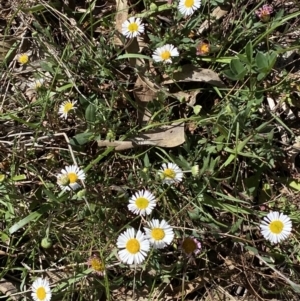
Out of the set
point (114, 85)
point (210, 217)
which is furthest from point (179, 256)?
point (114, 85)

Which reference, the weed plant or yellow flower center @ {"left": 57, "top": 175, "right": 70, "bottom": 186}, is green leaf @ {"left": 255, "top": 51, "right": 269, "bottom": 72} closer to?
the weed plant

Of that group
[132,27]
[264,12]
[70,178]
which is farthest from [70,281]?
[264,12]

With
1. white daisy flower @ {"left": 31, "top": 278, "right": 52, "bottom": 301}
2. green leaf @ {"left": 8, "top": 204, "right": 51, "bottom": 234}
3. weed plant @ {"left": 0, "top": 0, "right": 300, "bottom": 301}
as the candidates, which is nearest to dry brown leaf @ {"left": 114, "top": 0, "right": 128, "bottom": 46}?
weed plant @ {"left": 0, "top": 0, "right": 300, "bottom": 301}

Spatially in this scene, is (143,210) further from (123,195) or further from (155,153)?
(155,153)

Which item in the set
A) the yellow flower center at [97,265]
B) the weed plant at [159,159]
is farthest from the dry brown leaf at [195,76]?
the yellow flower center at [97,265]

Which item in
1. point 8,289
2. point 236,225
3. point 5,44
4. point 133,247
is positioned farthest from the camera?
point 5,44

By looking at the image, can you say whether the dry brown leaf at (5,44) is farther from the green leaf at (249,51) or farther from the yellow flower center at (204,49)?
the green leaf at (249,51)

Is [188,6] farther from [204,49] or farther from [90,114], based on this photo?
[90,114]
